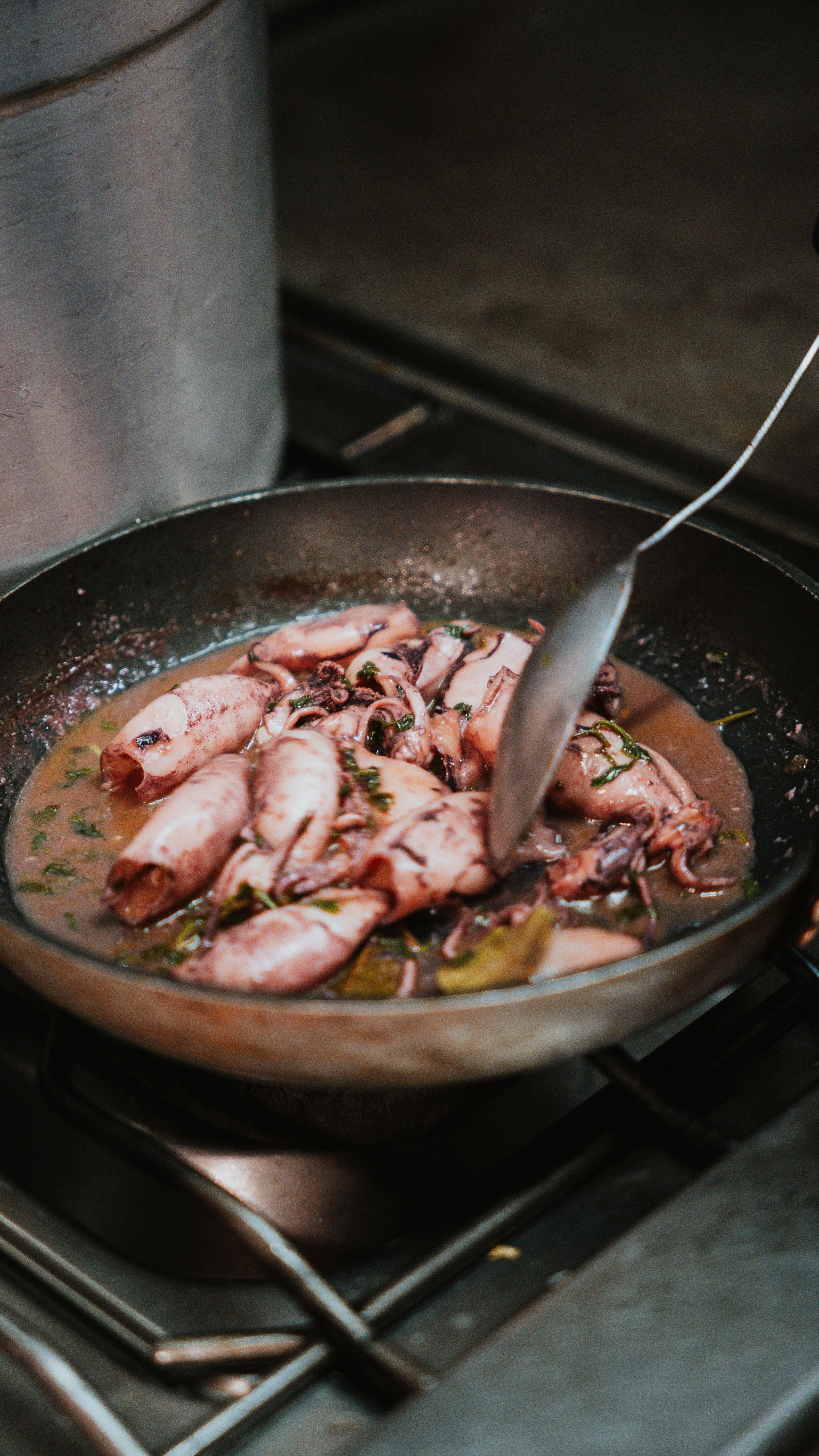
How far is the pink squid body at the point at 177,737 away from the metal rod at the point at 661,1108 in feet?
2.02

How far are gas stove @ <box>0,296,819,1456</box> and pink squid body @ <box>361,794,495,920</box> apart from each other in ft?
0.74

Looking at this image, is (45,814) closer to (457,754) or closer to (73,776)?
(73,776)

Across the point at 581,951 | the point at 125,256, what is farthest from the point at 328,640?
the point at 581,951

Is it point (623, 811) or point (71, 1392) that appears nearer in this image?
point (71, 1392)

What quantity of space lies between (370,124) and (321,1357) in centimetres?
424

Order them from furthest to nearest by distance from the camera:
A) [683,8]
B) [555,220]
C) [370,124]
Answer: [683,8] < [370,124] < [555,220]

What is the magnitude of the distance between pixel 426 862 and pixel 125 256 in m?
0.88

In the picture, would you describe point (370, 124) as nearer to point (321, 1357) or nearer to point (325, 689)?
point (325, 689)

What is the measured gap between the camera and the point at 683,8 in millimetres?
5191

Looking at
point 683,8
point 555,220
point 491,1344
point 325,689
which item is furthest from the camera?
point 683,8

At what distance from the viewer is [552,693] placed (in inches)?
48.1

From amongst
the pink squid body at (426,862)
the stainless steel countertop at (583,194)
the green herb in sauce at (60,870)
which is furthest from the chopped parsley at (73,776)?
the stainless steel countertop at (583,194)

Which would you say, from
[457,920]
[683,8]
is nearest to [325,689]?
[457,920]

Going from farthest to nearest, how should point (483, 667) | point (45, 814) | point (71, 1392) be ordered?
1. point (483, 667)
2. point (45, 814)
3. point (71, 1392)
